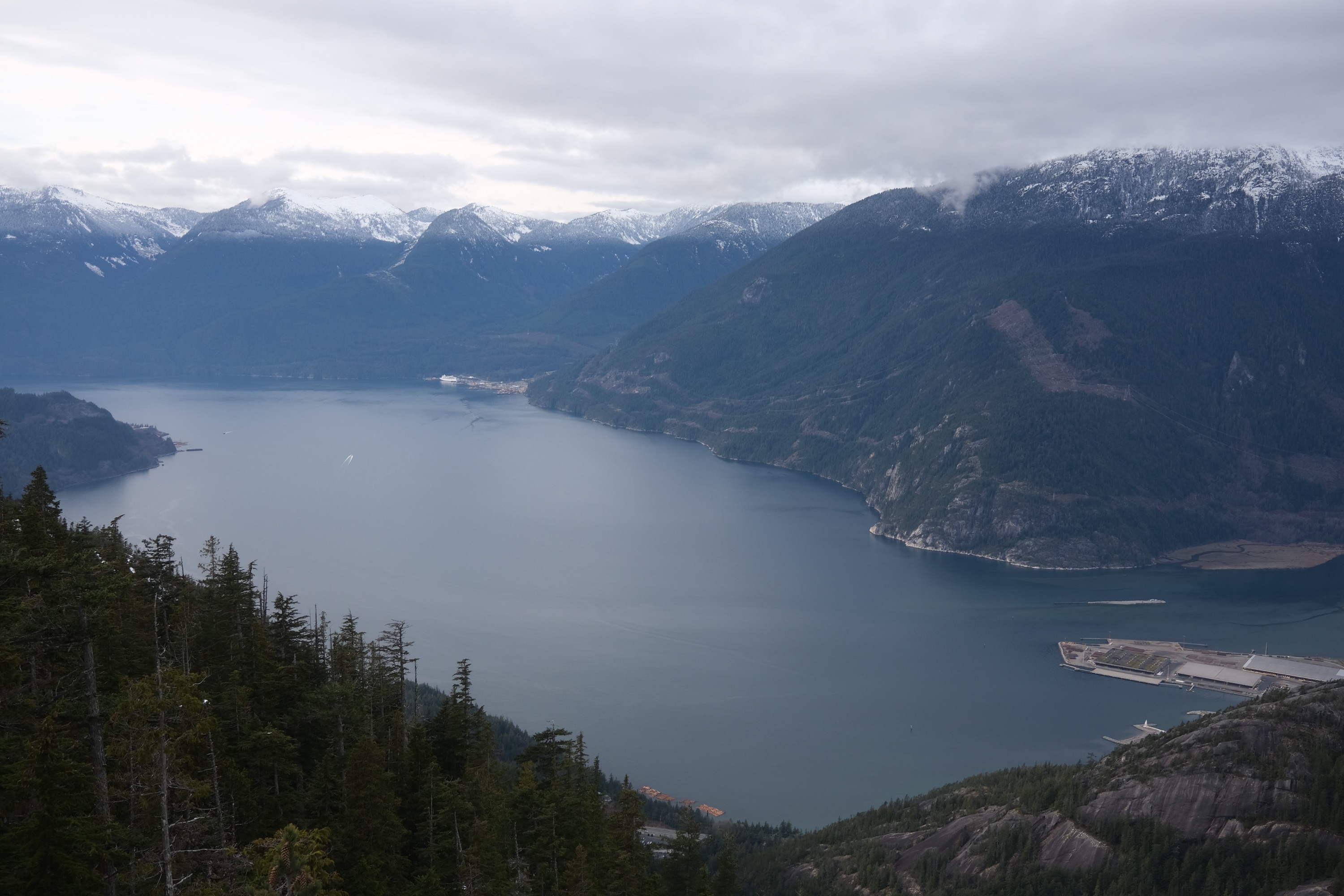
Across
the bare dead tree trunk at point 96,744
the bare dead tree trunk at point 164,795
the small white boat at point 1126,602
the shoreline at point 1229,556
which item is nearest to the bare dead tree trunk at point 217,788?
the bare dead tree trunk at point 96,744

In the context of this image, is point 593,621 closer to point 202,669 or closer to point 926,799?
point 926,799

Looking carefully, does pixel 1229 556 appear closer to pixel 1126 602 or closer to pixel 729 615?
pixel 1126 602

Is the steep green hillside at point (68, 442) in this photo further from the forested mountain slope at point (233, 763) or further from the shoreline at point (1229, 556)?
the forested mountain slope at point (233, 763)

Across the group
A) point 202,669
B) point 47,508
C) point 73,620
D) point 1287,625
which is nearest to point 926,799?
point 202,669

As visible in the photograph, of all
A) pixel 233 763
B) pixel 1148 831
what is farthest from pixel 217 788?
pixel 1148 831

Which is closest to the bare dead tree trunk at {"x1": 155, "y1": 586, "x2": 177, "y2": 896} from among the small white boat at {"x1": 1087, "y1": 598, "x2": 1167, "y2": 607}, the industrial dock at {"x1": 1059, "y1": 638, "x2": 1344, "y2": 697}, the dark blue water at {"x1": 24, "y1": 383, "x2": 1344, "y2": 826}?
the dark blue water at {"x1": 24, "y1": 383, "x2": 1344, "y2": 826}
